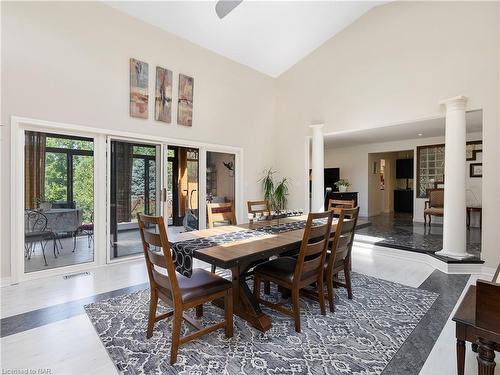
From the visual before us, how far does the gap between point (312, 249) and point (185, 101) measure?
11.9 feet

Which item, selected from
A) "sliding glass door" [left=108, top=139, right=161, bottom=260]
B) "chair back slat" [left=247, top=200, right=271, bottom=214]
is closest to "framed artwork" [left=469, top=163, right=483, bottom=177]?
"chair back slat" [left=247, top=200, right=271, bottom=214]

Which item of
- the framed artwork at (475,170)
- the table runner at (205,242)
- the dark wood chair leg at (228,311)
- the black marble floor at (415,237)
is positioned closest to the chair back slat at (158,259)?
the table runner at (205,242)

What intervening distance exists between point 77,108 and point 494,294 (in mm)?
4447

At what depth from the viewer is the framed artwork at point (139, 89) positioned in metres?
4.00

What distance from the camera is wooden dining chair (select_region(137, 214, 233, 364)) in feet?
5.76

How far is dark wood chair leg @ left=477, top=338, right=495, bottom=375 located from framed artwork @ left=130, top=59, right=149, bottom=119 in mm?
4447

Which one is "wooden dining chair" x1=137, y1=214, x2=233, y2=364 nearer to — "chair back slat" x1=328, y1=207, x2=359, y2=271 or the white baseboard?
"chair back slat" x1=328, y1=207, x2=359, y2=271

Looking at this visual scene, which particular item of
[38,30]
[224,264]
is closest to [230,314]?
[224,264]

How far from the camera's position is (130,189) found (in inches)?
166

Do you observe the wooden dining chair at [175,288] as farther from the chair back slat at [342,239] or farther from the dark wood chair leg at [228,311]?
the chair back slat at [342,239]

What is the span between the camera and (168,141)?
4.48 metres

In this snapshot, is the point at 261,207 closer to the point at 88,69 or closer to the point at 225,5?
the point at 225,5

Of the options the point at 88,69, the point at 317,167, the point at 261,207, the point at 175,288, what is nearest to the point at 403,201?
the point at 317,167

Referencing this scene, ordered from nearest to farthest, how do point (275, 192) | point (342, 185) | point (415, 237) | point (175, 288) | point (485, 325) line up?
point (485, 325), point (175, 288), point (415, 237), point (275, 192), point (342, 185)
